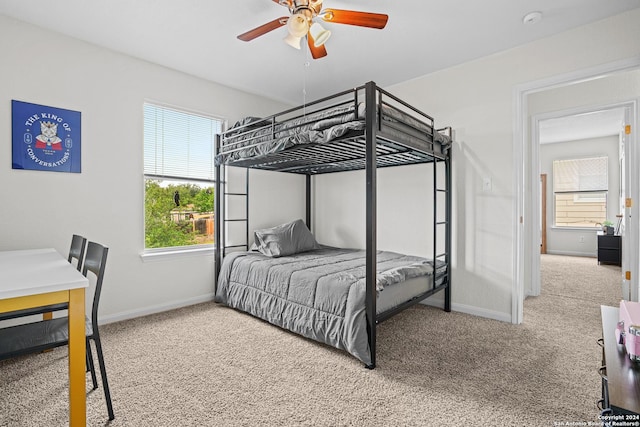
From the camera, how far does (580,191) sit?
6.71m

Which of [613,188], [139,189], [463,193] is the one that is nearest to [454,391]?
[463,193]

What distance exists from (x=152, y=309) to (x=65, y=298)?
193cm

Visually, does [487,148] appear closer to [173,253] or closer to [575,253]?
[173,253]

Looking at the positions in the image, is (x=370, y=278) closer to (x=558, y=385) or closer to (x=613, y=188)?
(x=558, y=385)

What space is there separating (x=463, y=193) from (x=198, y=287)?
9.71 feet

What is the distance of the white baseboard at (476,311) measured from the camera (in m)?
2.92

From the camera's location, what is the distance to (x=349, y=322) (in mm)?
2178

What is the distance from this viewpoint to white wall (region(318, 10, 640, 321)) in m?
2.72

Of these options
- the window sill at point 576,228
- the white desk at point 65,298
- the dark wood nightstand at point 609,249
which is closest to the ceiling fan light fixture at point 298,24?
the white desk at point 65,298

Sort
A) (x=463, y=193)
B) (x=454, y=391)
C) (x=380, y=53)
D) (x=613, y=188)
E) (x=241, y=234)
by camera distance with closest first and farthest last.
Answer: (x=454, y=391) < (x=380, y=53) < (x=463, y=193) < (x=241, y=234) < (x=613, y=188)

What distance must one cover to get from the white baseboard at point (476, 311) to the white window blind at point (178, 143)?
284 centimetres

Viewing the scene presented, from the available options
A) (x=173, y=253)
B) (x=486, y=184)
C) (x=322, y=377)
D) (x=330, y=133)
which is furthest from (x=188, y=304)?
(x=486, y=184)

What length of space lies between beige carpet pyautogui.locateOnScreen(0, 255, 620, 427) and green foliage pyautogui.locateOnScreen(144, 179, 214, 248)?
0.82 metres

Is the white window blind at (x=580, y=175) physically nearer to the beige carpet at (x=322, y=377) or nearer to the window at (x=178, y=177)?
the beige carpet at (x=322, y=377)
